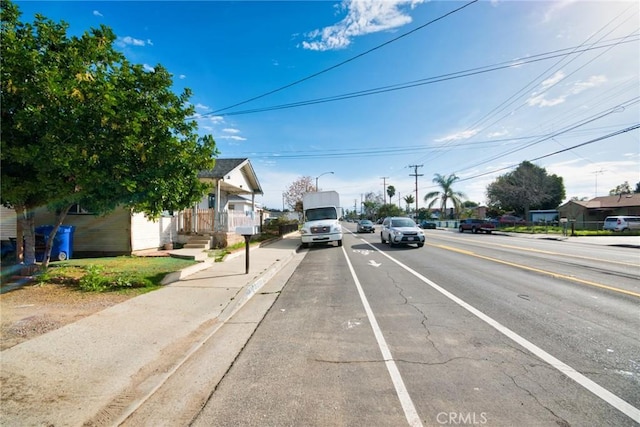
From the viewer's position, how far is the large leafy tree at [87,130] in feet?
19.5

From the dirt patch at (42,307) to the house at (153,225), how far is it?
256 centimetres

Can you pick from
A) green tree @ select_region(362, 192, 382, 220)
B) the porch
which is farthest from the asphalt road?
green tree @ select_region(362, 192, 382, 220)

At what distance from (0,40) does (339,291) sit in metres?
8.67

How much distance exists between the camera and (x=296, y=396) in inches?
117

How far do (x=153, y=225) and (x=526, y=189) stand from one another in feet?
166

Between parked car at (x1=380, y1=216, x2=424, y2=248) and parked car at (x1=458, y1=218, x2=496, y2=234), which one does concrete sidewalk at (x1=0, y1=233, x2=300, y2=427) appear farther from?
parked car at (x1=458, y1=218, x2=496, y2=234)

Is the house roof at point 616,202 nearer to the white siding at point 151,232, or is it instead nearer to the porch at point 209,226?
the porch at point 209,226

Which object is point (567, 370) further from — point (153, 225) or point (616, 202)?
point (616, 202)

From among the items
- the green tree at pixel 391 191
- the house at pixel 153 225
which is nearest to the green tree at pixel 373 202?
the green tree at pixel 391 191

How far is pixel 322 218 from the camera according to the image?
65.7 ft

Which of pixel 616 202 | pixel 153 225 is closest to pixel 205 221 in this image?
pixel 153 225

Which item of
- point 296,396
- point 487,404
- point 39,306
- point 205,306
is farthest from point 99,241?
point 487,404

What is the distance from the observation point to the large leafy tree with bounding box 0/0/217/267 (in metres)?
5.93

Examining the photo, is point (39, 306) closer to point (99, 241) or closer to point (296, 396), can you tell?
point (296, 396)
